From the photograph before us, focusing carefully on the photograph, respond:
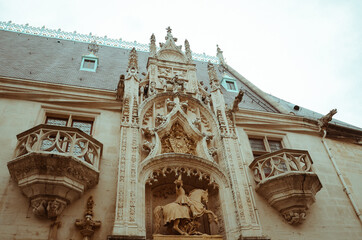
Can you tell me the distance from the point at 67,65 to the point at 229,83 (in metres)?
7.41

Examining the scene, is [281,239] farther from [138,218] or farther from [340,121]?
[340,121]

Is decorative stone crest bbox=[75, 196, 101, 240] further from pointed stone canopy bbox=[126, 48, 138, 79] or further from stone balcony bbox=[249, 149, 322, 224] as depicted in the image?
pointed stone canopy bbox=[126, 48, 138, 79]

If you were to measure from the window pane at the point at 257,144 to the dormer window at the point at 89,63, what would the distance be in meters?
6.93

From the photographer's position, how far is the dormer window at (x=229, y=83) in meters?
14.2

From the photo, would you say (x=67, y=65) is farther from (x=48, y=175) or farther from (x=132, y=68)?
(x=48, y=175)

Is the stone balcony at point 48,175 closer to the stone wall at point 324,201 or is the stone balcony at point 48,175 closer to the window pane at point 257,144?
the stone wall at point 324,201

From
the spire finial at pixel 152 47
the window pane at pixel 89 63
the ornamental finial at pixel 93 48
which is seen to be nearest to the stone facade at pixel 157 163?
the spire finial at pixel 152 47

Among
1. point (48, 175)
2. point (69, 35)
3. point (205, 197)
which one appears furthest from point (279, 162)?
point (69, 35)

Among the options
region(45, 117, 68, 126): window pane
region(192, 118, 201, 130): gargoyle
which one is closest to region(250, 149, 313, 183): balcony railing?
region(192, 118, 201, 130): gargoyle

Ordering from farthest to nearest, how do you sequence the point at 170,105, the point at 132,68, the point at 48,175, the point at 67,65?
the point at 67,65 < the point at 132,68 < the point at 170,105 < the point at 48,175

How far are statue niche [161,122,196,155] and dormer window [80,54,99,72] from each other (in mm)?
5377

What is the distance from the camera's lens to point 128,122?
828 cm

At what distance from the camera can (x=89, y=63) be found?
12844 millimetres

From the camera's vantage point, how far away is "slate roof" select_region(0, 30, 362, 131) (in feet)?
35.6
